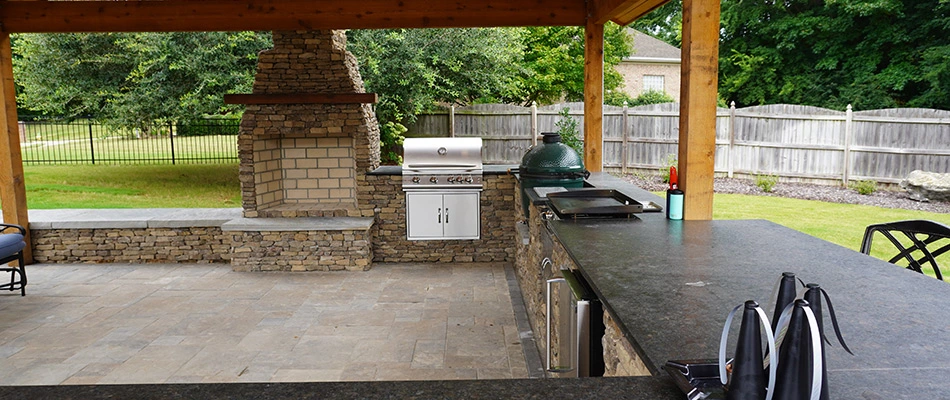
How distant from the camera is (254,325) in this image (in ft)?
15.7

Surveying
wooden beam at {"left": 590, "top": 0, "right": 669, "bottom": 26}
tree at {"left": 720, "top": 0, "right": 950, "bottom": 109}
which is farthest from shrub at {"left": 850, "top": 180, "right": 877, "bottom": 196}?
wooden beam at {"left": 590, "top": 0, "right": 669, "bottom": 26}

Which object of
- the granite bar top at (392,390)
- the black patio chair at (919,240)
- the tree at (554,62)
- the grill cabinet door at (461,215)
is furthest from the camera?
the tree at (554,62)

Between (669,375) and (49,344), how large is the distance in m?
4.46

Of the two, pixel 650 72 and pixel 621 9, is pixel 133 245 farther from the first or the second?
pixel 650 72

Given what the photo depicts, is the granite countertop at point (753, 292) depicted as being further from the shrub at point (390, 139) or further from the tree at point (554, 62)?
the tree at point (554, 62)

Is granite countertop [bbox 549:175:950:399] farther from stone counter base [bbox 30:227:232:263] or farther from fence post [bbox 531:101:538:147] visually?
fence post [bbox 531:101:538:147]

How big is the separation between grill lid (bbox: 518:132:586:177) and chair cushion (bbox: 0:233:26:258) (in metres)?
4.21

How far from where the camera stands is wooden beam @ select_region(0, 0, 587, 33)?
19.0 feet

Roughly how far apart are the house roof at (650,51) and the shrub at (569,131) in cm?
814

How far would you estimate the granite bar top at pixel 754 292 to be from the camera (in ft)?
4.47

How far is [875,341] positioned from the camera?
1.51 meters

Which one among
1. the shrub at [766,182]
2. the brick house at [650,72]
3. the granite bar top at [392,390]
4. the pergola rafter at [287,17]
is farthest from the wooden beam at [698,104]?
the brick house at [650,72]

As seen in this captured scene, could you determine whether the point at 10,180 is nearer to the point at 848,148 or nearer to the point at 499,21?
the point at 499,21

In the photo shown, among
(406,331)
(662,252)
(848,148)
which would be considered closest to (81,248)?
(406,331)
